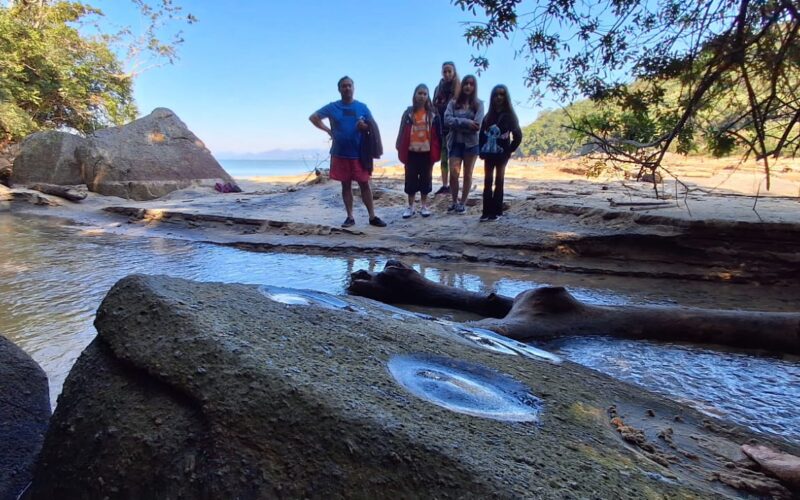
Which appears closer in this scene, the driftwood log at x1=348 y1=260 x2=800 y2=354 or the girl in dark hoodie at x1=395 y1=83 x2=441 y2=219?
the driftwood log at x1=348 y1=260 x2=800 y2=354

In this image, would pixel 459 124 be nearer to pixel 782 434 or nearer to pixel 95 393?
pixel 782 434

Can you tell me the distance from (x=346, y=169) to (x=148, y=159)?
7899 millimetres

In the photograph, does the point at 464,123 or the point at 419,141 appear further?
the point at 419,141

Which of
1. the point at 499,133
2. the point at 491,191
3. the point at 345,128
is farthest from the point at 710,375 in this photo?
the point at 345,128

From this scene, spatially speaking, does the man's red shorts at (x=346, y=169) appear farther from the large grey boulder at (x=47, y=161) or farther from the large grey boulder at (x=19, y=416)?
the large grey boulder at (x=47, y=161)

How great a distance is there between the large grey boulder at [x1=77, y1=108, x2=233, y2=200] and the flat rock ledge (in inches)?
435

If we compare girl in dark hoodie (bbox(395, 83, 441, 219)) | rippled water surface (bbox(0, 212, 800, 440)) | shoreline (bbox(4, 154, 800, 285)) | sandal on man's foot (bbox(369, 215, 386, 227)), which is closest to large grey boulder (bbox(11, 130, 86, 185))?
shoreline (bbox(4, 154, 800, 285))

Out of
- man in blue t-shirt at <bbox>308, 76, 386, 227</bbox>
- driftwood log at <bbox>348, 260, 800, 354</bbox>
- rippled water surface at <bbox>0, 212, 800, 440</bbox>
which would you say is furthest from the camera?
man in blue t-shirt at <bbox>308, 76, 386, 227</bbox>

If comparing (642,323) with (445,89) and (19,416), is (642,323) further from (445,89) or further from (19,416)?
(445,89)

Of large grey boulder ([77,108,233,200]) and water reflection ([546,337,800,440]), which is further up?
large grey boulder ([77,108,233,200])

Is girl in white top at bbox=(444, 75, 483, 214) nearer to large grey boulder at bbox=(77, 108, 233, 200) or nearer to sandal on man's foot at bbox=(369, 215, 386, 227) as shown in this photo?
sandal on man's foot at bbox=(369, 215, 386, 227)

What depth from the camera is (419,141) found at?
670cm

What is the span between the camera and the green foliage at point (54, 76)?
13172 mm

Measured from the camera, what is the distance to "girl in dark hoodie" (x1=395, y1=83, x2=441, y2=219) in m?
6.63
